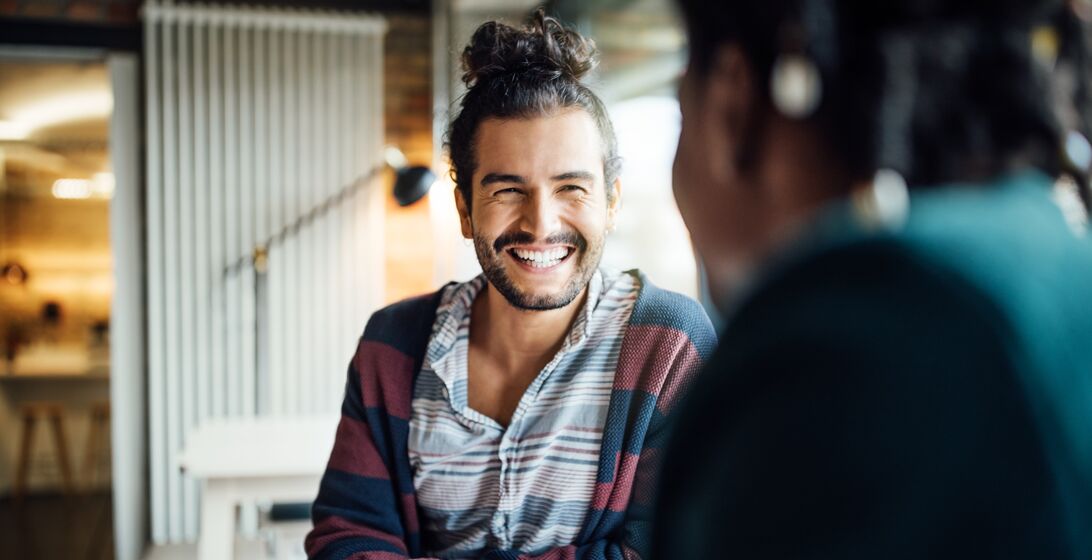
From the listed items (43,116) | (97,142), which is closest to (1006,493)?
(43,116)

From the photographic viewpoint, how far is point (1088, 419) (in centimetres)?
45

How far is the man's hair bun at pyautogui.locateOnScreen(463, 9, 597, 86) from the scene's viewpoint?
142 centimetres

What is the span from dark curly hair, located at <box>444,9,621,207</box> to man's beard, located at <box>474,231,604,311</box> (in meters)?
0.13

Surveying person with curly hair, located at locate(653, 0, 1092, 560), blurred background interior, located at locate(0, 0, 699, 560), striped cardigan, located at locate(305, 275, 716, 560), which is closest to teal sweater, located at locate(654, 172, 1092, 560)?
person with curly hair, located at locate(653, 0, 1092, 560)

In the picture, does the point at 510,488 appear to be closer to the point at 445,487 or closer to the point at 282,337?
the point at 445,487

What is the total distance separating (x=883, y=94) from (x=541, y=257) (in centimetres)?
87

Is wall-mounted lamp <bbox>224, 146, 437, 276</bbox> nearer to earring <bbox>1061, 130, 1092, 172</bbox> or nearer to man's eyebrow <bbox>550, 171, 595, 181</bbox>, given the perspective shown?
man's eyebrow <bbox>550, 171, 595, 181</bbox>

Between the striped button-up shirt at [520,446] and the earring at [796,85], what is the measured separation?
32.6 inches

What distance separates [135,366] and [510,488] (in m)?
3.39

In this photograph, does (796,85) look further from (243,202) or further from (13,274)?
(13,274)

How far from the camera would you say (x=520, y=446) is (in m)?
1.31

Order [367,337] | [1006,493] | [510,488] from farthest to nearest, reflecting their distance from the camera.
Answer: [367,337], [510,488], [1006,493]

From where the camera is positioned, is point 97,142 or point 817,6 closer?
point 817,6

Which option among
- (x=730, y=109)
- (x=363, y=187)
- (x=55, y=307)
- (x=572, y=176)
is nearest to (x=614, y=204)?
(x=572, y=176)
